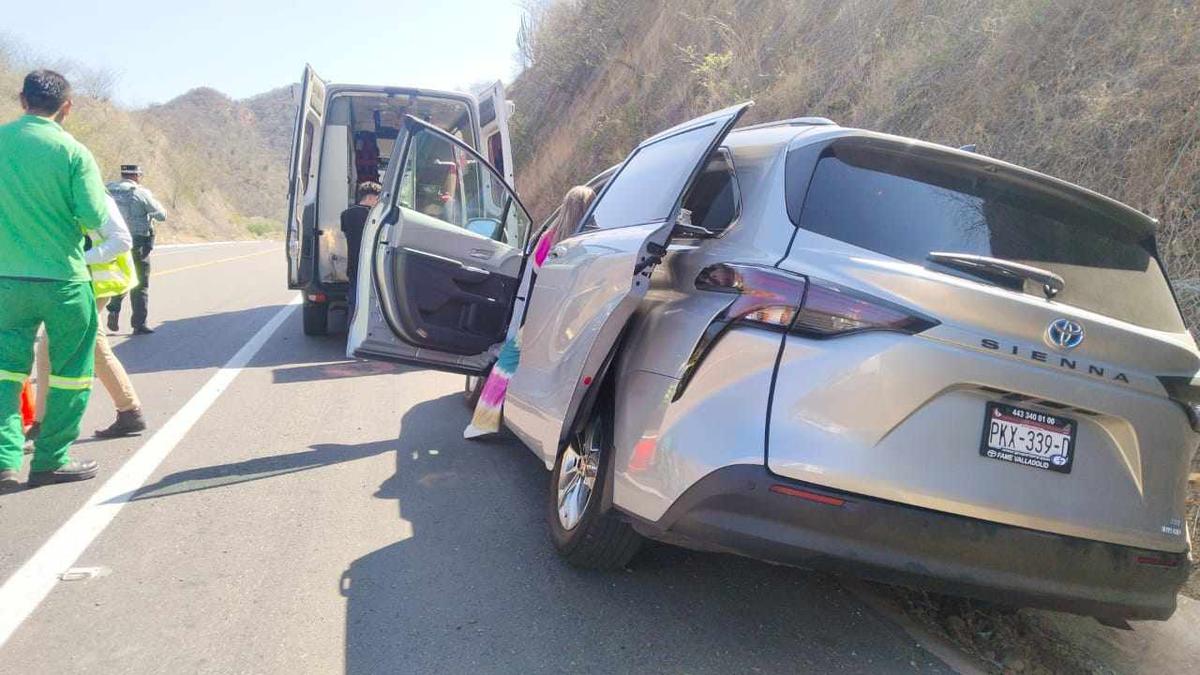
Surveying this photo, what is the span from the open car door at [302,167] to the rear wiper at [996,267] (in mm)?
7595

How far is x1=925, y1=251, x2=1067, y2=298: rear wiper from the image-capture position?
9.17 ft

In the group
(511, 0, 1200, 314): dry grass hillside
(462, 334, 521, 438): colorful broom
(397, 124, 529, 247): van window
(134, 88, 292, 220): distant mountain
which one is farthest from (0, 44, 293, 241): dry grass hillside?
(462, 334, 521, 438): colorful broom

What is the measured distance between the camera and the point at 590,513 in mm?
3586

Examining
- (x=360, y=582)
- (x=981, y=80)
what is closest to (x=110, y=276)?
(x=360, y=582)

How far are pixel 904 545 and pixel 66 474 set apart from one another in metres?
4.24

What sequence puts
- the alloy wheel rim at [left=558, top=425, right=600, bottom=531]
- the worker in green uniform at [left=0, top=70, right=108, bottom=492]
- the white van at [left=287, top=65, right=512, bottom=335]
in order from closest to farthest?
the alloy wheel rim at [left=558, top=425, right=600, bottom=531] → the worker in green uniform at [left=0, top=70, right=108, bottom=492] → the white van at [left=287, top=65, right=512, bottom=335]

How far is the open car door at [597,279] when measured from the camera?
330 centimetres

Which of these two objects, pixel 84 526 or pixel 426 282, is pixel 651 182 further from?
pixel 84 526

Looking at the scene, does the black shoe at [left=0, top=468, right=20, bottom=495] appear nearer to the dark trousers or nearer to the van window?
the van window

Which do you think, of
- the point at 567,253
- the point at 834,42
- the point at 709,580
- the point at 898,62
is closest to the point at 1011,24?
the point at 898,62

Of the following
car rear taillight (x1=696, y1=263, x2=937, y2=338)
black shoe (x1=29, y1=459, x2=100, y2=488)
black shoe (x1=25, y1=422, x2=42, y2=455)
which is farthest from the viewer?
black shoe (x1=25, y1=422, x2=42, y2=455)

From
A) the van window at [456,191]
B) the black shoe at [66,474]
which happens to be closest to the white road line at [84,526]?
the black shoe at [66,474]

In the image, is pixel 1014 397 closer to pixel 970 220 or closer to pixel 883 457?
pixel 883 457

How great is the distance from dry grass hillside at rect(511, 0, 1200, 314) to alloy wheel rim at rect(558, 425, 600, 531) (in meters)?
4.32
